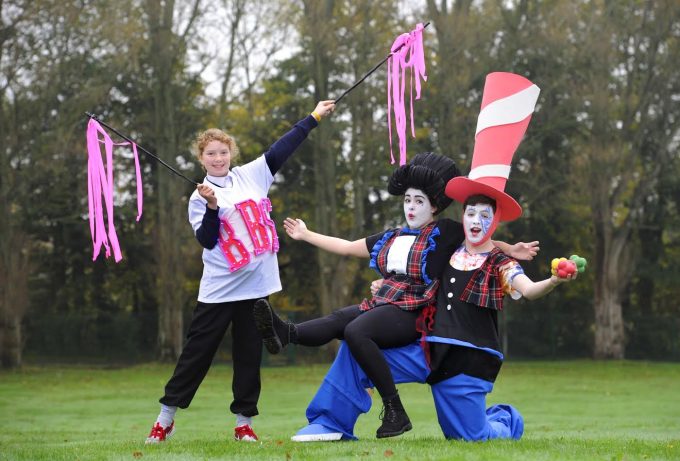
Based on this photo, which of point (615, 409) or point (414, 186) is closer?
point (414, 186)

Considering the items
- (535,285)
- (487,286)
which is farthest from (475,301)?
(535,285)

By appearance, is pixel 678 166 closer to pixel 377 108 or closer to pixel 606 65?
pixel 606 65

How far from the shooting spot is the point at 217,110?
27.9 m

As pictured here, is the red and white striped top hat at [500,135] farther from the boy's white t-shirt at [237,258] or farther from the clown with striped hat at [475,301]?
the boy's white t-shirt at [237,258]

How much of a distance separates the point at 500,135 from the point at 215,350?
2291 millimetres

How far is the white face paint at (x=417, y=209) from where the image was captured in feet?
21.9

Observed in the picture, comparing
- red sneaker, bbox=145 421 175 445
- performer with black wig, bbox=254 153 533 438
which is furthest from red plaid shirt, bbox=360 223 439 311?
red sneaker, bbox=145 421 175 445

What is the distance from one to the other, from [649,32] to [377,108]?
736 centimetres

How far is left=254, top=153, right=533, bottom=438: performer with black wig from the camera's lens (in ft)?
20.4

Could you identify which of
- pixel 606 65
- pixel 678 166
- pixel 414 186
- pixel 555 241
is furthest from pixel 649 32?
pixel 414 186

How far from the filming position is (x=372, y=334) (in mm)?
6262

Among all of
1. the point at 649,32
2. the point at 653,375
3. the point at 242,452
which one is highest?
the point at 649,32

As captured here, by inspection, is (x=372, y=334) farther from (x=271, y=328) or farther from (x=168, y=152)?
(x=168, y=152)

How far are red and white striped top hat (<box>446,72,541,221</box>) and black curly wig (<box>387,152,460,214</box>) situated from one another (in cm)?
9
